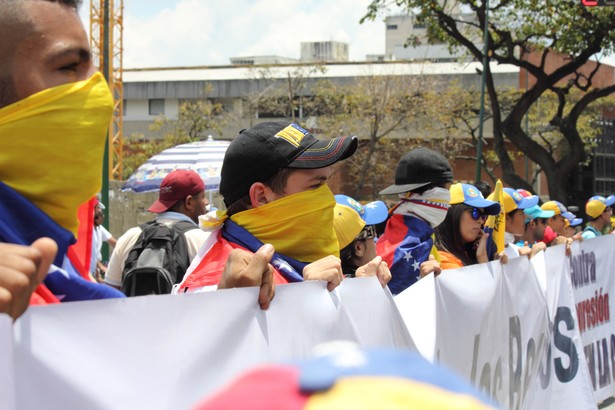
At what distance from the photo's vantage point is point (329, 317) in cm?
320

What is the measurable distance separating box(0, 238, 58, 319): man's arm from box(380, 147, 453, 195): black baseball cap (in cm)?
387

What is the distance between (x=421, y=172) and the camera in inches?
214

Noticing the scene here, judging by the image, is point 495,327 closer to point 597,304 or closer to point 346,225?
point 346,225

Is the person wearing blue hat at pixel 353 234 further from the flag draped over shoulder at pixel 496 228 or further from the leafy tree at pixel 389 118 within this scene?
the leafy tree at pixel 389 118

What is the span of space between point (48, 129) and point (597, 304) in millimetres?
6411

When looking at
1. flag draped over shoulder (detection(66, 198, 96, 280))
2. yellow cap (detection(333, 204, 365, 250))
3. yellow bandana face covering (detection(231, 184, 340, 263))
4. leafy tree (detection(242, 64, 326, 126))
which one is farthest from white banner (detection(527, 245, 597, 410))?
leafy tree (detection(242, 64, 326, 126))

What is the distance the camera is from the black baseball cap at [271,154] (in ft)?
10.5

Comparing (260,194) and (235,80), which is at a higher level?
(235,80)

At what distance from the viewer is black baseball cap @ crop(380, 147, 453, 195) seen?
543 cm

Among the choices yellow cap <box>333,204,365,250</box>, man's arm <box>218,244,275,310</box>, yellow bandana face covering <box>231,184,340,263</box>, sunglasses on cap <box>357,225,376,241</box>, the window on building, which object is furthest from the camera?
the window on building

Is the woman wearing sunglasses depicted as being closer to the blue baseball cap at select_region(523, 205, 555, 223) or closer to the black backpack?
the black backpack

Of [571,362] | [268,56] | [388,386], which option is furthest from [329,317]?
[268,56]

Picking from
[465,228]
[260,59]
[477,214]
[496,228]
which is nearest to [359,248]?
[465,228]

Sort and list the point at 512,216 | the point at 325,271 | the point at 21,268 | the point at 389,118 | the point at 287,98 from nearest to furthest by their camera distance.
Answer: the point at 21,268 → the point at 325,271 → the point at 512,216 → the point at 389,118 → the point at 287,98
